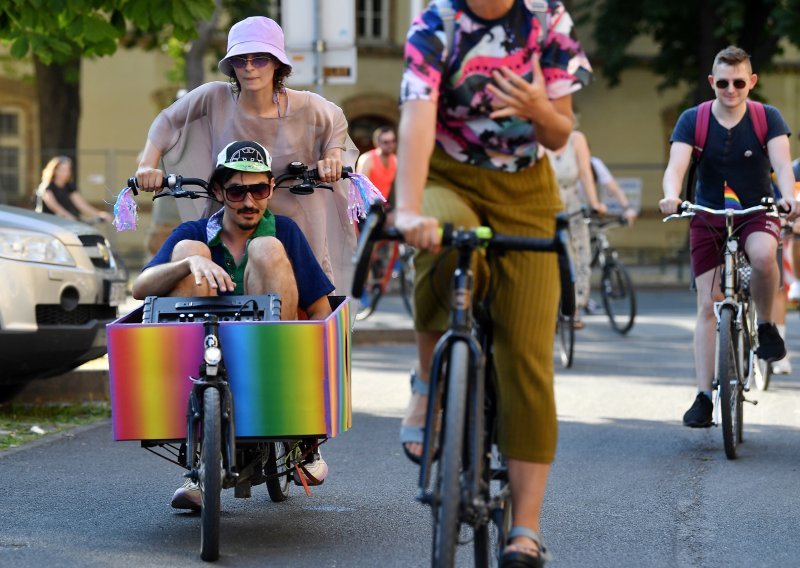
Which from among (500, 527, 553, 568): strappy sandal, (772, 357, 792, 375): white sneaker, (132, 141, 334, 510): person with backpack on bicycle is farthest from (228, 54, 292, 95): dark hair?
(772, 357, 792, 375): white sneaker

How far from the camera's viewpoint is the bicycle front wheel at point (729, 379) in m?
7.75

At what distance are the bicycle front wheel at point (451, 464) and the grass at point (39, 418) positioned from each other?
434cm

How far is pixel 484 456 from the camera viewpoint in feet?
15.1

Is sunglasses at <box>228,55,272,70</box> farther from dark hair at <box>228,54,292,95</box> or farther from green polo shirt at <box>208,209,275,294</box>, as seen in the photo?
green polo shirt at <box>208,209,275,294</box>

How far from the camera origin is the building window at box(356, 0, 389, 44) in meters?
37.0

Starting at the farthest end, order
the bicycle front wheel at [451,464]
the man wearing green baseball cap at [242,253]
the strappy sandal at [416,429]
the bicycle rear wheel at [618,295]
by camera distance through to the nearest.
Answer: the bicycle rear wheel at [618,295]
the man wearing green baseball cap at [242,253]
the strappy sandal at [416,429]
the bicycle front wheel at [451,464]

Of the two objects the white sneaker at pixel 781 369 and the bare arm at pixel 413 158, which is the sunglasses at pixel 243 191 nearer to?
the bare arm at pixel 413 158

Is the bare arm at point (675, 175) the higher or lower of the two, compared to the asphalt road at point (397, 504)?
higher

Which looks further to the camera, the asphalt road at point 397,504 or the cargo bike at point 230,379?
the asphalt road at point 397,504

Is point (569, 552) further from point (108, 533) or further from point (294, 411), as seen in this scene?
point (108, 533)

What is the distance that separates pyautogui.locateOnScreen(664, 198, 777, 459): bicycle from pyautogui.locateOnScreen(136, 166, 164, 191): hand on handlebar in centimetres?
273

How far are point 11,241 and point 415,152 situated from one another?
4680 mm

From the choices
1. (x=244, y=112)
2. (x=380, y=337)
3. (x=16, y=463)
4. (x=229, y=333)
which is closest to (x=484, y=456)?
(x=229, y=333)

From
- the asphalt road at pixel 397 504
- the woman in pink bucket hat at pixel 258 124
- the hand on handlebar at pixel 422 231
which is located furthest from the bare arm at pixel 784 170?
the hand on handlebar at pixel 422 231
